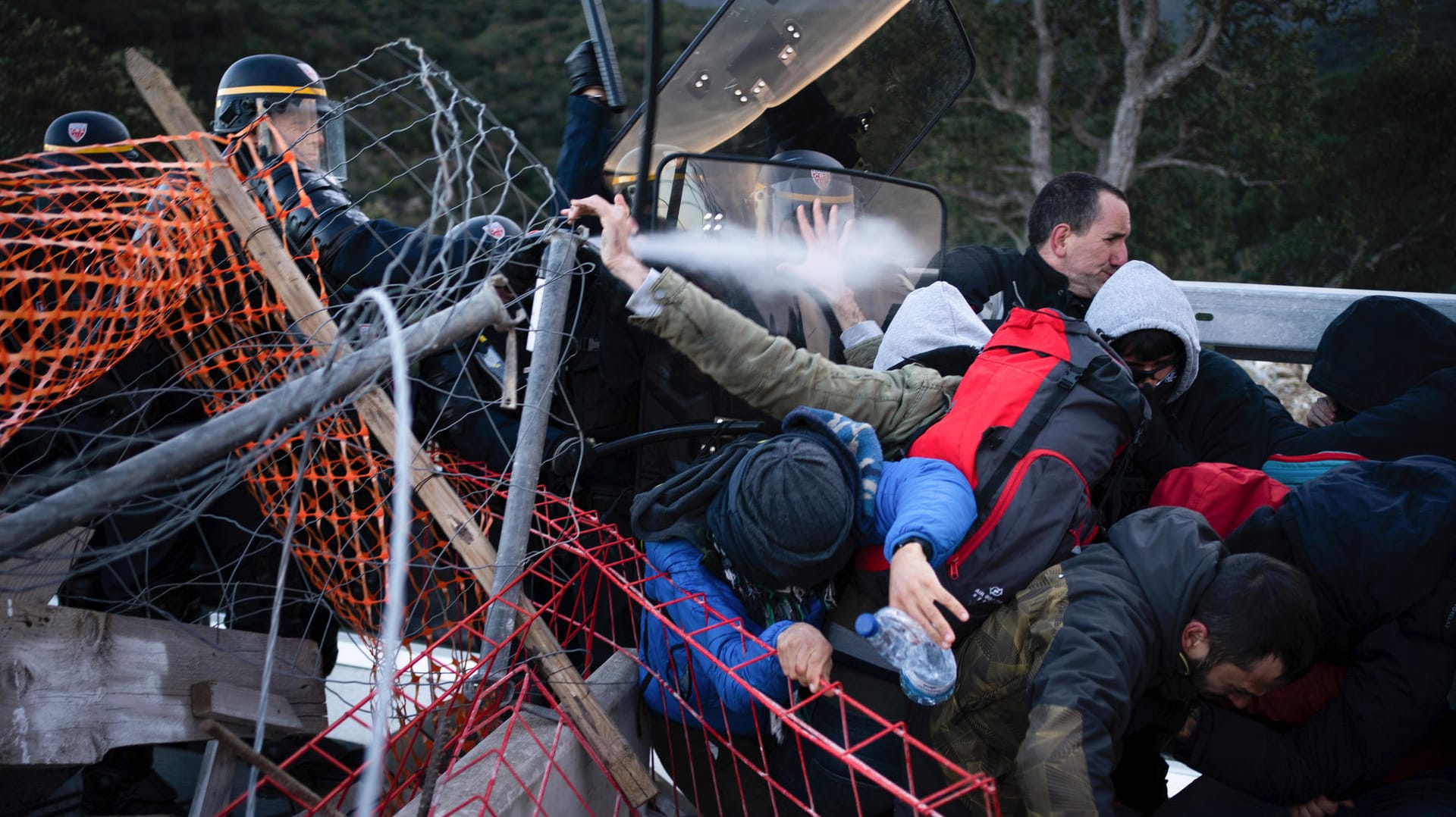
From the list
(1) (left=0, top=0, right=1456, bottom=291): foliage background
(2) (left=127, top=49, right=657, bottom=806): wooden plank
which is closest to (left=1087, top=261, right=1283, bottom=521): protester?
(2) (left=127, top=49, right=657, bottom=806): wooden plank

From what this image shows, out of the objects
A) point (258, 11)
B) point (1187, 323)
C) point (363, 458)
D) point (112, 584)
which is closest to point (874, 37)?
point (1187, 323)

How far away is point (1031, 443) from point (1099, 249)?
4.51 feet

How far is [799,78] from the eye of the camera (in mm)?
3574

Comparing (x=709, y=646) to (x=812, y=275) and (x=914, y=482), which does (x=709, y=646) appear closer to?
(x=914, y=482)

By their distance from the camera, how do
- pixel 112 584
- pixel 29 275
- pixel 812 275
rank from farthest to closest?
pixel 112 584 → pixel 812 275 → pixel 29 275

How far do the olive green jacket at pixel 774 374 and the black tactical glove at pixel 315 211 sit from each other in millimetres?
1286

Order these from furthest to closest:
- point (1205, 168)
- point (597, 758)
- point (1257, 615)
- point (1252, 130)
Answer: point (1205, 168)
point (1252, 130)
point (597, 758)
point (1257, 615)

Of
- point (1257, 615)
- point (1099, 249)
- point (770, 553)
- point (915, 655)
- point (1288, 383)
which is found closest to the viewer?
point (915, 655)

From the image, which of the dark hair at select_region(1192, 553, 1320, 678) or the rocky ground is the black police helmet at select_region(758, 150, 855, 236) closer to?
the dark hair at select_region(1192, 553, 1320, 678)

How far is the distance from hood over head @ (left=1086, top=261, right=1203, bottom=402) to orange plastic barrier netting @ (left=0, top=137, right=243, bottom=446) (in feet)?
7.75

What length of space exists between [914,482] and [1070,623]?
43 centimetres

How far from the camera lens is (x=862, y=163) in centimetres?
380

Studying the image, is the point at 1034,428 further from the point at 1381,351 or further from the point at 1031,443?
the point at 1381,351

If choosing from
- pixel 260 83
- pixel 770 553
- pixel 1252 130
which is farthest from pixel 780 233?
pixel 1252 130
